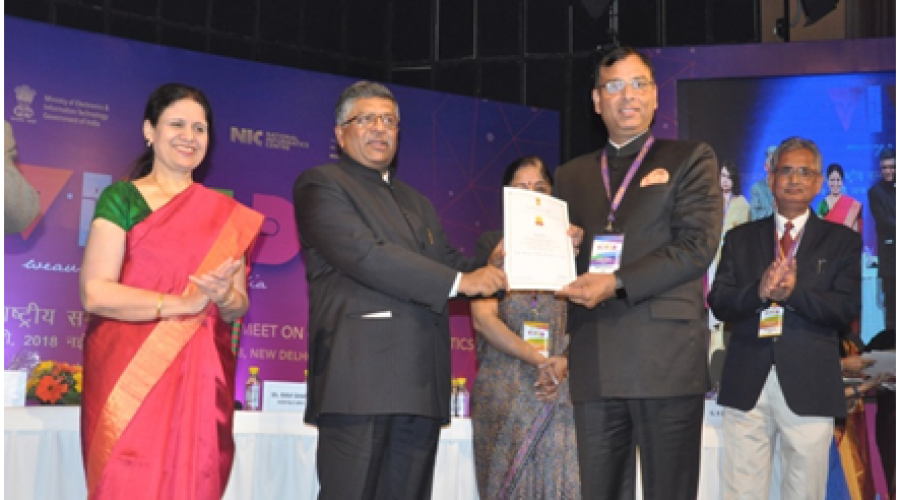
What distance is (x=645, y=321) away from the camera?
10.5ft

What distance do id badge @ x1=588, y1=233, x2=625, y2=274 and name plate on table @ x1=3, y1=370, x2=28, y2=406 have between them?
1968mm

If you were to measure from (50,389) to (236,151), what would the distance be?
2547 mm

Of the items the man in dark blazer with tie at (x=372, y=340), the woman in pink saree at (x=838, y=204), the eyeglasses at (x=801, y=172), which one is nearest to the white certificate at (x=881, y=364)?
the eyeglasses at (x=801, y=172)

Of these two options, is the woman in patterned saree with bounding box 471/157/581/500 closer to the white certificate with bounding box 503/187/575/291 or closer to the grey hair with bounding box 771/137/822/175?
the white certificate with bounding box 503/187/575/291

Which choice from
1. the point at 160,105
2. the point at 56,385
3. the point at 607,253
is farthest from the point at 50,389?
the point at 607,253

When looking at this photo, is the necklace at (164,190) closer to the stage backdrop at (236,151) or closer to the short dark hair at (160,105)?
the short dark hair at (160,105)

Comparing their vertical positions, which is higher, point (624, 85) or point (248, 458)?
point (624, 85)

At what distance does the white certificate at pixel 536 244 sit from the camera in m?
3.28

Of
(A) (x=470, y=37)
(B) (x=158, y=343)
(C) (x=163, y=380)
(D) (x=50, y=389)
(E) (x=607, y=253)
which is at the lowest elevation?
(D) (x=50, y=389)

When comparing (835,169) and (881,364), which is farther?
(835,169)

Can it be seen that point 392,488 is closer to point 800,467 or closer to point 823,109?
point 800,467

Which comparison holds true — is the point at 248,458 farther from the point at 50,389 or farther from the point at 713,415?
the point at 713,415

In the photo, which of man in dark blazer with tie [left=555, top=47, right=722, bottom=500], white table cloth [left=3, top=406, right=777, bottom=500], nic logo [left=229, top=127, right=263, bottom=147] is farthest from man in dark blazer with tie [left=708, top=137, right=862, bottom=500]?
nic logo [left=229, top=127, right=263, bottom=147]

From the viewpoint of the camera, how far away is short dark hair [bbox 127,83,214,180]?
3.33m
